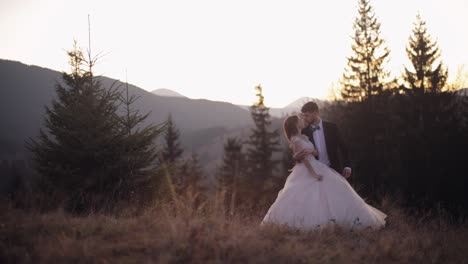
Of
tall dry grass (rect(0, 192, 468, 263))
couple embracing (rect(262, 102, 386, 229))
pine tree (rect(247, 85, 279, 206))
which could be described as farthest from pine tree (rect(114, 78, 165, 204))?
pine tree (rect(247, 85, 279, 206))

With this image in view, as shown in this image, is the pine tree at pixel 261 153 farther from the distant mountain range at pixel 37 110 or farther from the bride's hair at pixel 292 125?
the distant mountain range at pixel 37 110

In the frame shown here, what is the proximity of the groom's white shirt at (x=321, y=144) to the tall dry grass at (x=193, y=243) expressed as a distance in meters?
1.65

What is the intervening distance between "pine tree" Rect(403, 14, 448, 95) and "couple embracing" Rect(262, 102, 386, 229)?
26.5 metres

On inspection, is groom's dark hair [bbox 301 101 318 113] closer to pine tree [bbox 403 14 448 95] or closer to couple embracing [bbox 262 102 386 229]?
couple embracing [bbox 262 102 386 229]

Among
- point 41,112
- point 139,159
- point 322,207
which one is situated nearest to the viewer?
point 322,207

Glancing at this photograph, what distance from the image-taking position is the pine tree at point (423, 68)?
30.0 m

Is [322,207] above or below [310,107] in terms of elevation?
below

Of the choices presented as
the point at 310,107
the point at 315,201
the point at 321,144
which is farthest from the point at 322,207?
the point at 310,107

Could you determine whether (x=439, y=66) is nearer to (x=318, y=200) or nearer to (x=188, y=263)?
(x=318, y=200)

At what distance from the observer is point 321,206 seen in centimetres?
600

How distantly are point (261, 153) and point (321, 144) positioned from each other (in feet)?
96.8

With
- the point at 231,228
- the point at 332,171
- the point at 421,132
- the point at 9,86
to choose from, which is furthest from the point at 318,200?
the point at 9,86

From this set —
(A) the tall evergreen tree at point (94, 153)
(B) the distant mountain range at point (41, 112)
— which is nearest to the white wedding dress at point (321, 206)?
(A) the tall evergreen tree at point (94, 153)

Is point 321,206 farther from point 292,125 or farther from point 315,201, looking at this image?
point 292,125
